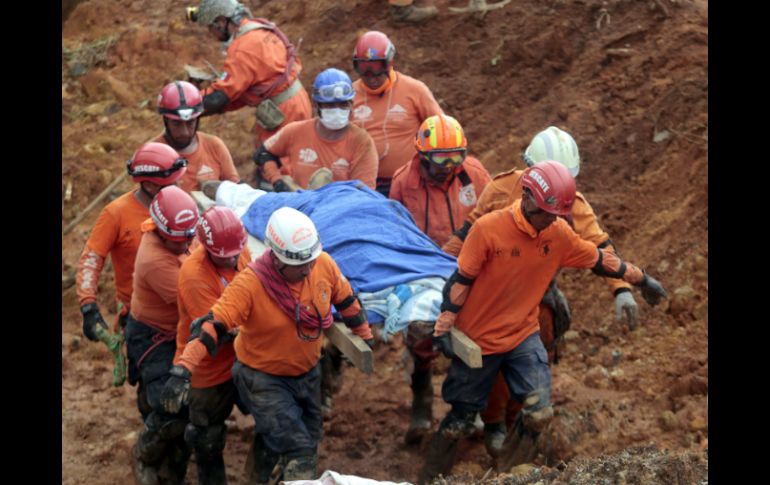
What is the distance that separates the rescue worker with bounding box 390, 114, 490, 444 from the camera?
26.7 ft

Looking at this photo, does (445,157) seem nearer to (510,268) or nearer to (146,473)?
(510,268)

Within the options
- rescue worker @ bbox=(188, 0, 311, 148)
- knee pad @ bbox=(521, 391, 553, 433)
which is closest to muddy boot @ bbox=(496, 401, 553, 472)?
knee pad @ bbox=(521, 391, 553, 433)

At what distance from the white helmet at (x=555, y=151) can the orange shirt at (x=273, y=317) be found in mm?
1669

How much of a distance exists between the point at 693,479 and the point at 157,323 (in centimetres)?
355

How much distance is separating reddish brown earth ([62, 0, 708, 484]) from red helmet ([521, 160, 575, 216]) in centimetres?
145

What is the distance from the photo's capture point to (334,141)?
912 centimetres

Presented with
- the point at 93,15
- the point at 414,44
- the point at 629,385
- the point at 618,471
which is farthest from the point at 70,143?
the point at 618,471

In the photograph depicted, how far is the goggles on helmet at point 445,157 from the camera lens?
8.13 m

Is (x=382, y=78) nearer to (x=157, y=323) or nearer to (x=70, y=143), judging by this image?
(x=157, y=323)

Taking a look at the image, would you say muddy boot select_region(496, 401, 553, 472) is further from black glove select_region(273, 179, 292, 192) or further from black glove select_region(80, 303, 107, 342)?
black glove select_region(80, 303, 107, 342)

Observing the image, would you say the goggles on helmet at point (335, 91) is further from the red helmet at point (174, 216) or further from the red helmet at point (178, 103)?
the red helmet at point (174, 216)

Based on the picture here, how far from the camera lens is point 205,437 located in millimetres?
7512

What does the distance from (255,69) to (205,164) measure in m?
1.47

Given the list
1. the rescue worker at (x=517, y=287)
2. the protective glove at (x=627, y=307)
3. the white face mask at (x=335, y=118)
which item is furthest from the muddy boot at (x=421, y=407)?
the white face mask at (x=335, y=118)
